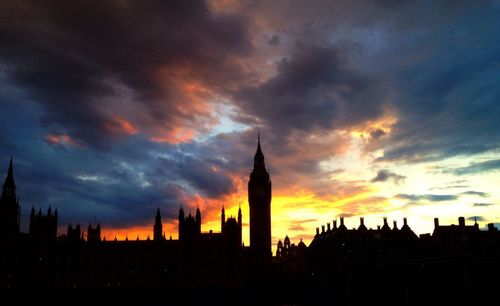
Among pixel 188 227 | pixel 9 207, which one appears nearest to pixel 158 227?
pixel 188 227

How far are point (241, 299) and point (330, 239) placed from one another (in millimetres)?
39402

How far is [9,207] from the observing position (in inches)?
4931

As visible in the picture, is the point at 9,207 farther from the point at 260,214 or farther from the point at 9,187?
the point at 260,214

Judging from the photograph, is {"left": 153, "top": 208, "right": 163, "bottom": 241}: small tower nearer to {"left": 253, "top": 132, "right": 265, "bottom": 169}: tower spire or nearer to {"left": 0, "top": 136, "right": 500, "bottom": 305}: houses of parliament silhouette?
{"left": 0, "top": 136, "right": 500, "bottom": 305}: houses of parliament silhouette

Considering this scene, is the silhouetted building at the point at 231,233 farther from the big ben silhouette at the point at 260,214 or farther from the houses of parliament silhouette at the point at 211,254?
the big ben silhouette at the point at 260,214

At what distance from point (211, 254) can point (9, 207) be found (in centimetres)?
5312

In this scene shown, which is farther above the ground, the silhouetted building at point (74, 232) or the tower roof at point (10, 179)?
the tower roof at point (10, 179)

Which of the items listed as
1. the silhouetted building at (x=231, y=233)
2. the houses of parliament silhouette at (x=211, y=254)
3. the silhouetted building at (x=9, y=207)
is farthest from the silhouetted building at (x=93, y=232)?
the silhouetted building at (x=231, y=233)

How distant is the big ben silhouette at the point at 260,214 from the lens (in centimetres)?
12388

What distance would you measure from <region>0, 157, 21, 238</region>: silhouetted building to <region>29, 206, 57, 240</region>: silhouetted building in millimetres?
3809

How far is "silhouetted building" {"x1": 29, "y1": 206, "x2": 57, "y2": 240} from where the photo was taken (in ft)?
405

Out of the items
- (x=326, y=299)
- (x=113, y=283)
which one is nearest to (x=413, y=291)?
(x=326, y=299)

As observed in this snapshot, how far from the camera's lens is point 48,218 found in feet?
410

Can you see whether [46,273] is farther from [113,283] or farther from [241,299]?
[241,299]
